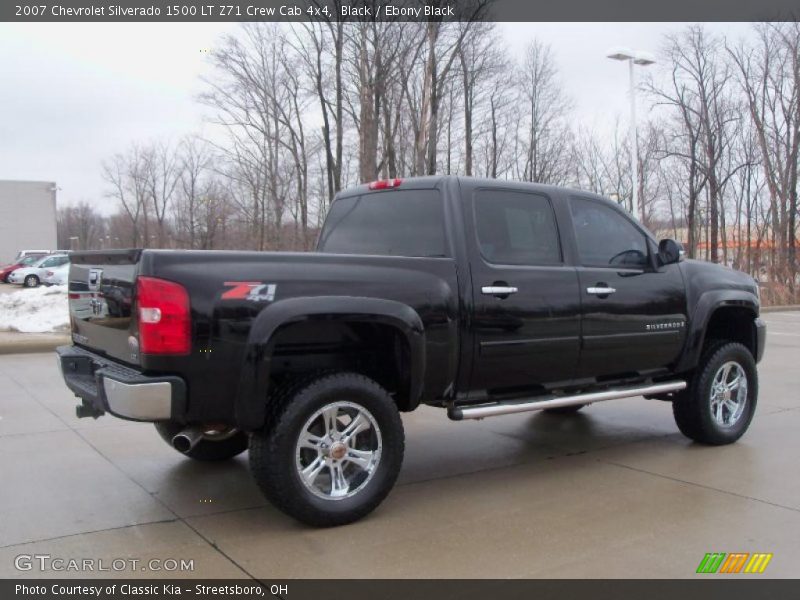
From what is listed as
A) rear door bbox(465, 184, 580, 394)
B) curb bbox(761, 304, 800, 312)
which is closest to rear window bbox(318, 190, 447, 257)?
rear door bbox(465, 184, 580, 394)

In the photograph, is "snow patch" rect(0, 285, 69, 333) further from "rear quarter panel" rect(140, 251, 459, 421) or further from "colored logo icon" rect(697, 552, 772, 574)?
"colored logo icon" rect(697, 552, 772, 574)

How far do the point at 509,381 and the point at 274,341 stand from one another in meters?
1.72

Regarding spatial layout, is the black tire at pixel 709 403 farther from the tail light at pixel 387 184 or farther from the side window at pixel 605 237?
the tail light at pixel 387 184

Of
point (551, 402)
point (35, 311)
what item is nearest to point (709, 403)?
point (551, 402)

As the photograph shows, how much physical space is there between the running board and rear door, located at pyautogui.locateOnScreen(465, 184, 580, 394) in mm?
151

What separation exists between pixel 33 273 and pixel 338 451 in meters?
35.7

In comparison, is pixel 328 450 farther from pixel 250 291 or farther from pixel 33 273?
pixel 33 273

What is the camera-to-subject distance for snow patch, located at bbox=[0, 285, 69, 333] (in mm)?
12953

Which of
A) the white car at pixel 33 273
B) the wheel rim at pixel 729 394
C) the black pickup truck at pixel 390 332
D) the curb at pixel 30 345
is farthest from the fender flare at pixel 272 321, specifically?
the white car at pixel 33 273

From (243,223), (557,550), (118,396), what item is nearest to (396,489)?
(557,550)

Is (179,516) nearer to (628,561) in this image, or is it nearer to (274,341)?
(274,341)

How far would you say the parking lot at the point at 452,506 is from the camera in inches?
148

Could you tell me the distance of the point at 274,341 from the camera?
3.97 m

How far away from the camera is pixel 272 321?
3.90m
